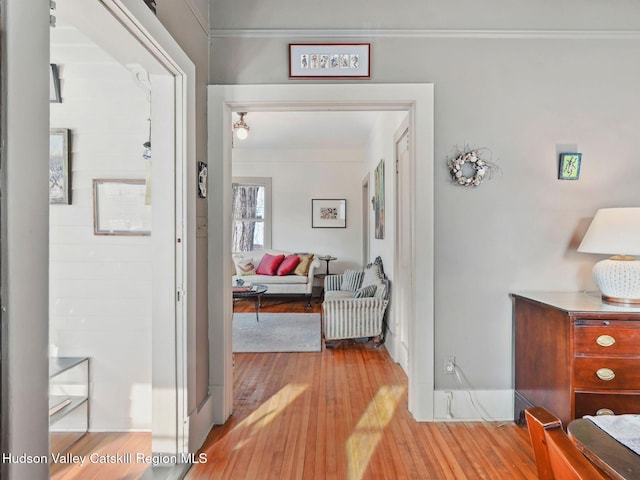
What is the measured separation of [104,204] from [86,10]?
1182 mm

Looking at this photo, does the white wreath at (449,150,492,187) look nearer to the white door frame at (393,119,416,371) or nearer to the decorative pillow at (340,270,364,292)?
the white door frame at (393,119,416,371)

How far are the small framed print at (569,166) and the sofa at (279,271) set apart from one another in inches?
163

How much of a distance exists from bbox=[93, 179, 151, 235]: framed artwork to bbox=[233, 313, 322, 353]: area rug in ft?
6.55

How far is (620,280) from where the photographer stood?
188cm

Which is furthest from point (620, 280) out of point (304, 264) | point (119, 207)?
point (304, 264)

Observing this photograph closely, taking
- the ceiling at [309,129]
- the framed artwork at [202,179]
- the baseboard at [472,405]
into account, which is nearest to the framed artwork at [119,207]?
the framed artwork at [202,179]

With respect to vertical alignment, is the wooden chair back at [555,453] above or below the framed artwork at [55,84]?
below

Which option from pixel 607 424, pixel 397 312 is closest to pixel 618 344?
pixel 607 424

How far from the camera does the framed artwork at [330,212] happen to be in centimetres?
666

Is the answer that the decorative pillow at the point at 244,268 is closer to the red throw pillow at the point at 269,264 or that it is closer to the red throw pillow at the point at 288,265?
the red throw pillow at the point at 269,264

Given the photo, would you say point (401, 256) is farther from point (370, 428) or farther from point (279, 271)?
point (279, 271)

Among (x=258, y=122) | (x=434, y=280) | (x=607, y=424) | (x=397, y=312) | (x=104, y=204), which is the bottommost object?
(x=397, y=312)

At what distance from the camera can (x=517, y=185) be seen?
2.26m

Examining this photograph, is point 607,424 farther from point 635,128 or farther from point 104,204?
point 104,204
